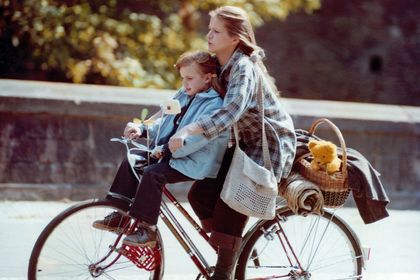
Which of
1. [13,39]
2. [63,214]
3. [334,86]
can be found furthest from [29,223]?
[334,86]

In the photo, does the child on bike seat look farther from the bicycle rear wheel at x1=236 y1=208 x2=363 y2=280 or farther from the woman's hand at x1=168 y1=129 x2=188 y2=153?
the bicycle rear wheel at x1=236 y1=208 x2=363 y2=280

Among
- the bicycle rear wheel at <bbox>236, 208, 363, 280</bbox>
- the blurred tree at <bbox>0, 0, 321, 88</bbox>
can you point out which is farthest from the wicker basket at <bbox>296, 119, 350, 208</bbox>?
the blurred tree at <bbox>0, 0, 321, 88</bbox>

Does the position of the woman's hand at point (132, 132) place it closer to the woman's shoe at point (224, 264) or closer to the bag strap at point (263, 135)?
the bag strap at point (263, 135)

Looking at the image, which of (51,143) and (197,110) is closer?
(197,110)

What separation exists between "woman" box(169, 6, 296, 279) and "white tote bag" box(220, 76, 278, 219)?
69 millimetres

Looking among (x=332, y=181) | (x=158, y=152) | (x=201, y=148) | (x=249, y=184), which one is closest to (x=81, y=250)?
(x=158, y=152)

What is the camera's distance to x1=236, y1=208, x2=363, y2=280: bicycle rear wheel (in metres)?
4.56

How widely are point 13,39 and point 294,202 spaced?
6.19m

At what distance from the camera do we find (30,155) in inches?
287

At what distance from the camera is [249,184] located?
4.22 metres

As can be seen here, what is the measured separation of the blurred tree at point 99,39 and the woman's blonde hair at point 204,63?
533cm

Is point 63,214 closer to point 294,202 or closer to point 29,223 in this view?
point 294,202

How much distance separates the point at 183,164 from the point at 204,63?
1.70 feet

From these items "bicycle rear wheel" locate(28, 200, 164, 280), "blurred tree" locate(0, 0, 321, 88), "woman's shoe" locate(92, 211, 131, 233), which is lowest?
"blurred tree" locate(0, 0, 321, 88)
